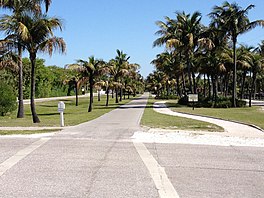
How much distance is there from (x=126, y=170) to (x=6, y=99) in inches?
909

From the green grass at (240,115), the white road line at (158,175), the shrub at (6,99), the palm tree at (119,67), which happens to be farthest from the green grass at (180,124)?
the palm tree at (119,67)

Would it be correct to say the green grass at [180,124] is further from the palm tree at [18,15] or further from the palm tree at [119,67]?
the palm tree at [119,67]

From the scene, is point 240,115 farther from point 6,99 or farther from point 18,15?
point 6,99

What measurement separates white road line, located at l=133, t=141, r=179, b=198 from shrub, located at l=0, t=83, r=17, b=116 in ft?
67.7

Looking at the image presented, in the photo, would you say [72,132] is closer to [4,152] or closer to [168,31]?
[4,152]

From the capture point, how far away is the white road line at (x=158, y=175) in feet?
19.8

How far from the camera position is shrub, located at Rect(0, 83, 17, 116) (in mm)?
28194

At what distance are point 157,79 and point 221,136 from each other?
81.6 meters

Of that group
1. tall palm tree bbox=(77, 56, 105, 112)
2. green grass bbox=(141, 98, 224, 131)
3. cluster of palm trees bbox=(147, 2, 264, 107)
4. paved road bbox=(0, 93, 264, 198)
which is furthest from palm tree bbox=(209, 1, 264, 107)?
paved road bbox=(0, 93, 264, 198)

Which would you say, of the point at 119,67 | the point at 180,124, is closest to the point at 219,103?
the point at 119,67

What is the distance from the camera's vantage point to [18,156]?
30.2ft

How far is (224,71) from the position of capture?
39.0 meters

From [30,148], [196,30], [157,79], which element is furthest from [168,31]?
[157,79]

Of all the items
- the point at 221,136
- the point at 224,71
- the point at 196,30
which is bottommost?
the point at 221,136
